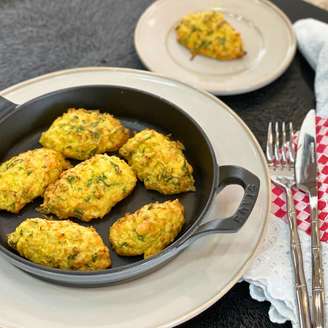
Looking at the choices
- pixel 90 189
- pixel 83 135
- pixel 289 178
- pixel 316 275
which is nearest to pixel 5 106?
pixel 83 135

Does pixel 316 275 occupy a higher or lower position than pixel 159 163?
lower

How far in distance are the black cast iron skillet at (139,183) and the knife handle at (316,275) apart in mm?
215

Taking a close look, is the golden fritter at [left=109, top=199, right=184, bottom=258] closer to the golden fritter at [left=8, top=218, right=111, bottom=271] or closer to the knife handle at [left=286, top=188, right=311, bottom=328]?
the golden fritter at [left=8, top=218, right=111, bottom=271]

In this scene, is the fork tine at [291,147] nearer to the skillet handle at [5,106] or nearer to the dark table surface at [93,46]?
the dark table surface at [93,46]

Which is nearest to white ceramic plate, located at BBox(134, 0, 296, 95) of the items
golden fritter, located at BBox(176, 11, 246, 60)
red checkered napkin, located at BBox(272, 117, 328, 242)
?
golden fritter, located at BBox(176, 11, 246, 60)

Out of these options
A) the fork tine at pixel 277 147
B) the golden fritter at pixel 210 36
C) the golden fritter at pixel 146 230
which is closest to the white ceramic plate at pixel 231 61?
the golden fritter at pixel 210 36

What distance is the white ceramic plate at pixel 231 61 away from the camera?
161cm

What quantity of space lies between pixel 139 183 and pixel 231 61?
0.61m

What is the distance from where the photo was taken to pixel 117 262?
3.66 feet

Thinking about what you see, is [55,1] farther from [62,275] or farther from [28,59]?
[62,275]

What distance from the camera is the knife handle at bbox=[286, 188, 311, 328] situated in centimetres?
105

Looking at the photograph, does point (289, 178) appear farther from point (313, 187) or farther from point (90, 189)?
point (90, 189)

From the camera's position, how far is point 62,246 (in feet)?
3.45

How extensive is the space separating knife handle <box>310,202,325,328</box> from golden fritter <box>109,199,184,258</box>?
303 mm
